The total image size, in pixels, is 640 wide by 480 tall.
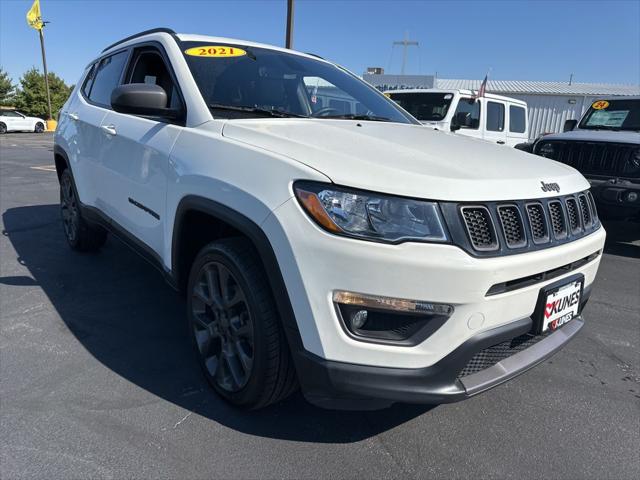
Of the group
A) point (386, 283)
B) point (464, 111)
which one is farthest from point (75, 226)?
point (464, 111)

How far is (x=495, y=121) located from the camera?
10.4 meters

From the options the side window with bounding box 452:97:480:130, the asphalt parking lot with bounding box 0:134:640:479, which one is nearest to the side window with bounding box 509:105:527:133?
the side window with bounding box 452:97:480:130

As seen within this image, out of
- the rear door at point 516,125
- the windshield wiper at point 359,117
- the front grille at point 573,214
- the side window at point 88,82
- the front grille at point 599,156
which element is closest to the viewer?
the front grille at point 573,214

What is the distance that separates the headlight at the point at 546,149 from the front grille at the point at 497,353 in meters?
4.60

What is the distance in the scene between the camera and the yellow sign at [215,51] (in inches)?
109

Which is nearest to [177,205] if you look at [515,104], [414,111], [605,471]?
[605,471]

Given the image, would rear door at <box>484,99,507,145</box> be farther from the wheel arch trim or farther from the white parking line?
the white parking line

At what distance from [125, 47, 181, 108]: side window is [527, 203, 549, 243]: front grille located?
186 cm

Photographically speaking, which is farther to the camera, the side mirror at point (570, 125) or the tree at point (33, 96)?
the tree at point (33, 96)

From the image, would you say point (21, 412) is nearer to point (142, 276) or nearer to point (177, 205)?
point (177, 205)

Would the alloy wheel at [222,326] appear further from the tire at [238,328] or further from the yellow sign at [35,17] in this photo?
the yellow sign at [35,17]

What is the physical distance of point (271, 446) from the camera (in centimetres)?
210

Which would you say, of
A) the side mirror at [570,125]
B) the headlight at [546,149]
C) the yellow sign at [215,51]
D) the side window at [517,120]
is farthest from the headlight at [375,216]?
the side window at [517,120]

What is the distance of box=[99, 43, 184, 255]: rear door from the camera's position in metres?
2.65
